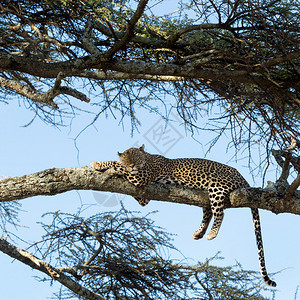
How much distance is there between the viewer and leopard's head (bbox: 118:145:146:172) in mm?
6715

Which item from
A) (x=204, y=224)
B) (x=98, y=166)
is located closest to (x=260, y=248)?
(x=204, y=224)

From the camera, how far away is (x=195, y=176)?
20.7 ft

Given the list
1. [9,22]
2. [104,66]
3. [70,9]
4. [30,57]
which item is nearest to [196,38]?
[104,66]

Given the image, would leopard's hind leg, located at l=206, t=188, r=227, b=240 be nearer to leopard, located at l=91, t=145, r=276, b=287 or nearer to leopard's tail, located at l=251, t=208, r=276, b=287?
leopard, located at l=91, t=145, r=276, b=287

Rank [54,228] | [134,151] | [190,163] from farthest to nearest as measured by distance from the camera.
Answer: [134,151], [190,163], [54,228]

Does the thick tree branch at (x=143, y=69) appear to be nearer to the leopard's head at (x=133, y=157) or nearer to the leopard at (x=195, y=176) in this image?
the leopard at (x=195, y=176)

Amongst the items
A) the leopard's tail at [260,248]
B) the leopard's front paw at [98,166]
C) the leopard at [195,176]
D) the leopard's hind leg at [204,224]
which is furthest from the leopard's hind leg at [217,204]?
the leopard's front paw at [98,166]

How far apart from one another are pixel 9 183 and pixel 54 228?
777 millimetres

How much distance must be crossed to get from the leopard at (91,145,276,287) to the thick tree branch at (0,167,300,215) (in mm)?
120

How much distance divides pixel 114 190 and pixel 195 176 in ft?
3.78

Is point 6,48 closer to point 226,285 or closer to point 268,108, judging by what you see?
point 268,108

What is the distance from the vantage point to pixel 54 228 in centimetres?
575

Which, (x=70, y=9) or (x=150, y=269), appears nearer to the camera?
(x=150, y=269)

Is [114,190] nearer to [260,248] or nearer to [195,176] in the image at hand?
[195,176]
